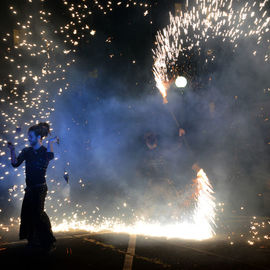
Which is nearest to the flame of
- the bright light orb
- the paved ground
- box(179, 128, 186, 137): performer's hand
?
the paved ground

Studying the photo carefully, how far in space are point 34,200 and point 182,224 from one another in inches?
215

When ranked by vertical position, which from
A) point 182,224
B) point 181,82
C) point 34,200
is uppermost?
point 181,82

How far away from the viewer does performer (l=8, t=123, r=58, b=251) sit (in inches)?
131

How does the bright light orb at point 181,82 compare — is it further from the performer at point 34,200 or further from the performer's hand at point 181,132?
the performer at point 34,200

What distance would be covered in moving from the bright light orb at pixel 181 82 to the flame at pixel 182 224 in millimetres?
5327

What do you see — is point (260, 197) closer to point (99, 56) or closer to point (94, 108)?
point (94, 108)

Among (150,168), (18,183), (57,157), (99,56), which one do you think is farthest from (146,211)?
(99,56)

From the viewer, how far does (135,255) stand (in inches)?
126

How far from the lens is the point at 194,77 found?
13.9 meters

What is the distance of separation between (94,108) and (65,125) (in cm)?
257

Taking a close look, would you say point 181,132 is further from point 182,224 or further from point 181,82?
point 182,224

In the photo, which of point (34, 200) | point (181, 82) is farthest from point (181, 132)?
point (34, 200)

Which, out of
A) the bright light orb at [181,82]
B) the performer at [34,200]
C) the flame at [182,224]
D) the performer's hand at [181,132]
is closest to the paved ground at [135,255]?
the performer at [34,200]

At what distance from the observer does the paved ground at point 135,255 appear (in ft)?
9.14
